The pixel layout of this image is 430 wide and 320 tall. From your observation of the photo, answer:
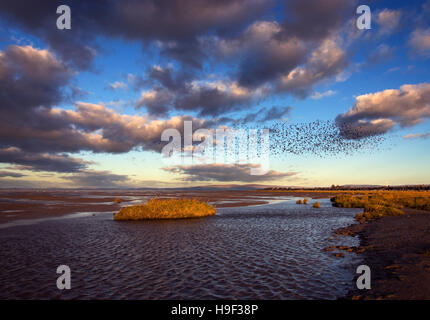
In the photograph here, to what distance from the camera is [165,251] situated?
636 inches

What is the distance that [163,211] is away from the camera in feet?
102

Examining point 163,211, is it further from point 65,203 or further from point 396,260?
point 65,203

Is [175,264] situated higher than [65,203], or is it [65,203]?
[175,264]

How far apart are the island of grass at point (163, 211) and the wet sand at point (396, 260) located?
17025 mm

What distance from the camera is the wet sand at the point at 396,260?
9.02 metres

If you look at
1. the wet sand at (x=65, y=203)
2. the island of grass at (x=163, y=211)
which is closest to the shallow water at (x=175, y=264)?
the island of grass at (x=163, y=211)

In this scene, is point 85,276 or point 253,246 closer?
point 85,276

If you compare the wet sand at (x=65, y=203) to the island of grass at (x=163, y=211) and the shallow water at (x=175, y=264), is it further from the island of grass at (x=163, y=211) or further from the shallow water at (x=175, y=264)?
the shallow water at (x=175, y=264)

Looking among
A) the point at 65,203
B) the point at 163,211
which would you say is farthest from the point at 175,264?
the point at 65,203

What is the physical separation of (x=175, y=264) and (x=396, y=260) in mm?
11056

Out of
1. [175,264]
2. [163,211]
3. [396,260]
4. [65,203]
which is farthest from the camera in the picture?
[65,203]
